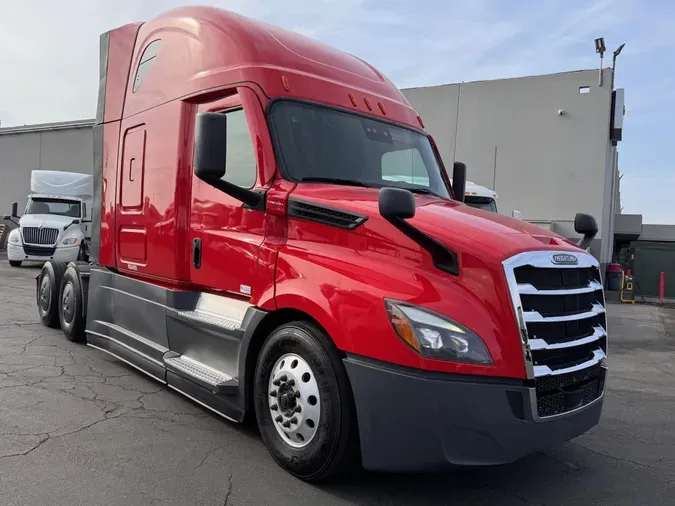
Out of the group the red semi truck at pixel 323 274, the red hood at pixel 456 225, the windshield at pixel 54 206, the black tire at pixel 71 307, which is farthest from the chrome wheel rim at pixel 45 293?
the windshield at pixel 54 206

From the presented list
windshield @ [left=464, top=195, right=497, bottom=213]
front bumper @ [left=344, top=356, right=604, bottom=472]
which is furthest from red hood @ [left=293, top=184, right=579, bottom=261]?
windshield @ [left=464, top=195, right=497, bottom=213]

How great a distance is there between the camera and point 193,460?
3.83m

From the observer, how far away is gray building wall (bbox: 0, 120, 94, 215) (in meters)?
28.5

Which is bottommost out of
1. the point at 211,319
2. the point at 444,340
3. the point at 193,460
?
the point at 193,460

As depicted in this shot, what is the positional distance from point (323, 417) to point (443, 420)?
73 centimetres

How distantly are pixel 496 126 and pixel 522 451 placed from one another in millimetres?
20232

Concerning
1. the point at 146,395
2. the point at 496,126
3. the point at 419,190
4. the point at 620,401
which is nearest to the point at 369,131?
the point at 419,190

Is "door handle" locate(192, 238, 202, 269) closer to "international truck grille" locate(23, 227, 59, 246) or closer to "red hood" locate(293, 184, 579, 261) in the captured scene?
"red hood" locate(293, 184, 579, 261)

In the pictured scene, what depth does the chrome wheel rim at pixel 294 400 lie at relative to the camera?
350 centimetres

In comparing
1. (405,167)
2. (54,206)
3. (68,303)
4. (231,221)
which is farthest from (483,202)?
(54,206)

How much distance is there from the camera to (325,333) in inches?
139

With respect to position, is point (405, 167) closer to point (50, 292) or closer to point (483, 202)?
point (50, 292)

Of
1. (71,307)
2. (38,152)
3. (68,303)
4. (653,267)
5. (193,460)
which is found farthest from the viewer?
(38,152)

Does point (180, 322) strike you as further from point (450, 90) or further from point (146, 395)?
point (450, 90)
